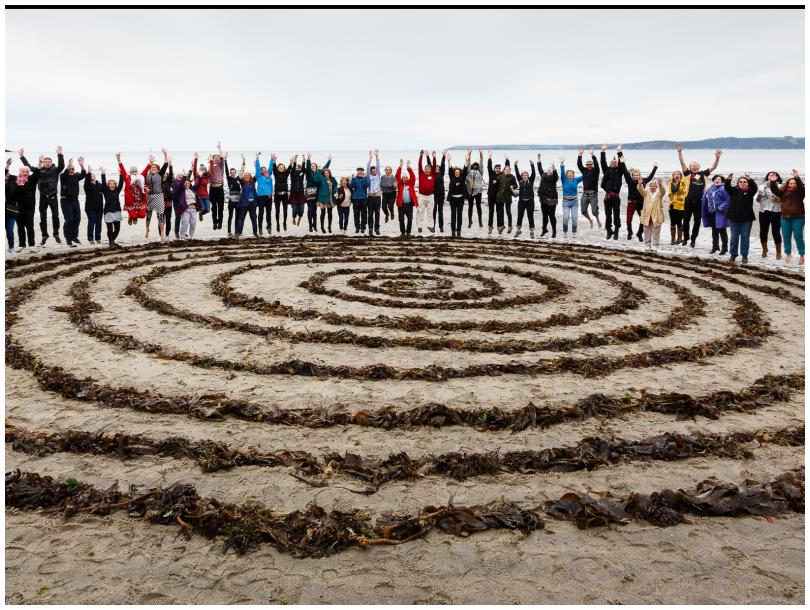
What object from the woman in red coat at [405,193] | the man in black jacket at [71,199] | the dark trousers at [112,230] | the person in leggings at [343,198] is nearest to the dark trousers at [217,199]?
the dark trousers at [112,230]

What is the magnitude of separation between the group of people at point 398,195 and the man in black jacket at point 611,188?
0.03 meters

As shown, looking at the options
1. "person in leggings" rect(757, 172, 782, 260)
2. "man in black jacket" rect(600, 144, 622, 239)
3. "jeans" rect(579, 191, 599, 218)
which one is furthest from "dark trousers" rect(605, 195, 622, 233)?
"person in leggings" rect(757, 172, 782, 260)

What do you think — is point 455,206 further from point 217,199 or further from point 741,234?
point 741,234

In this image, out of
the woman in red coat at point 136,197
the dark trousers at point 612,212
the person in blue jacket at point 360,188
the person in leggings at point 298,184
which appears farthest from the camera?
the person in leggings at point 298,184

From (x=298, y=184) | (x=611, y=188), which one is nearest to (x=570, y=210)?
(x=611, y=188)

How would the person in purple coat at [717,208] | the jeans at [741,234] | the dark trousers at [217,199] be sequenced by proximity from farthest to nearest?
1. the dark trousers at [217,199]
2. the person in purple coat at [717,208]
3. the jeans at [741,234]

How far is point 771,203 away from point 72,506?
18194 millimetres

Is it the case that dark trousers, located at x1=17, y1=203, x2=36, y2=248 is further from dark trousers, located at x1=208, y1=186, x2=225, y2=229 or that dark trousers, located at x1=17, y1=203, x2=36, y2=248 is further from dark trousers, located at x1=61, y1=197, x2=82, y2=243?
dark trousers, located at x1=208, y1=186, x2=225, y2=229

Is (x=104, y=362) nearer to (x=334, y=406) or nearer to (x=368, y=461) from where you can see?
(x=334, y=406)

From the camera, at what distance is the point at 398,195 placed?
71.1 ft

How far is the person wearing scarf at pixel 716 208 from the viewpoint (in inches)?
704

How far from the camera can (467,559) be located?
15.2 ft

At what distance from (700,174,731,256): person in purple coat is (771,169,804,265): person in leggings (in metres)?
1.31

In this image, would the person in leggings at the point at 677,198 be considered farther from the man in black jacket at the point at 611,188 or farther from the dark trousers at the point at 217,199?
the dark trousers at the point at 217,199
